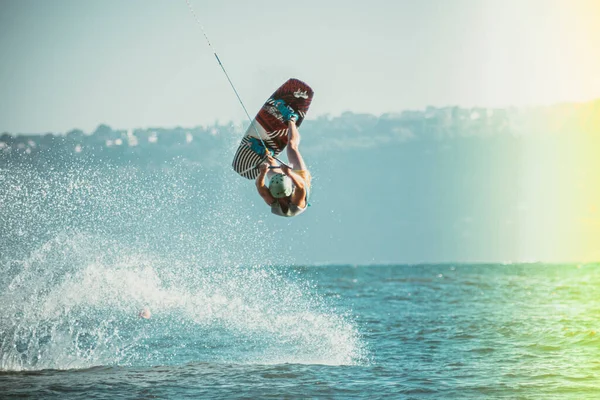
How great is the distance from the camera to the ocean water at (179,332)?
42.8ft

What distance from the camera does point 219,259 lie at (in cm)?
2352

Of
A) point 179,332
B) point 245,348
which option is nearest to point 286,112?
point 245,348

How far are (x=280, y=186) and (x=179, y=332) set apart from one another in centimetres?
1018

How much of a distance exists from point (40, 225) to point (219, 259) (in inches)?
254

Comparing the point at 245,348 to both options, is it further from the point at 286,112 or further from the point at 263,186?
the point at 263,186

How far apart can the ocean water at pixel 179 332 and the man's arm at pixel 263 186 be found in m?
3.67

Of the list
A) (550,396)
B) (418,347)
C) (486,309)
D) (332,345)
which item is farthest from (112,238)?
(486,309)

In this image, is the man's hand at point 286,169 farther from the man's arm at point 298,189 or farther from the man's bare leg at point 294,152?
the man's bare leg at point 294,152

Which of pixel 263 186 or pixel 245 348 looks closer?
pixel 263 186

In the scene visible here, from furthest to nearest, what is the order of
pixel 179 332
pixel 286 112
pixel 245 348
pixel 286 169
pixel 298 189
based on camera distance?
pixel 179 332, pixel 245 348, pixel 286 112, pixel 298 189, pixel 286 169

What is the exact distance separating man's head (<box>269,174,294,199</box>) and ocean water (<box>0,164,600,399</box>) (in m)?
3.92

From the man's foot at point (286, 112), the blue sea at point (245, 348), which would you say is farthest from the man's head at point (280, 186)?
the blue sea at point (245, 348)

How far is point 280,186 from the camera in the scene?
33.3 feet

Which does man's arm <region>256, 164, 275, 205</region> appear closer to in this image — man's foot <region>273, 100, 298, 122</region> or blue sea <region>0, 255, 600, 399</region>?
man's foot <region>273, 100, 298, 122</region>
